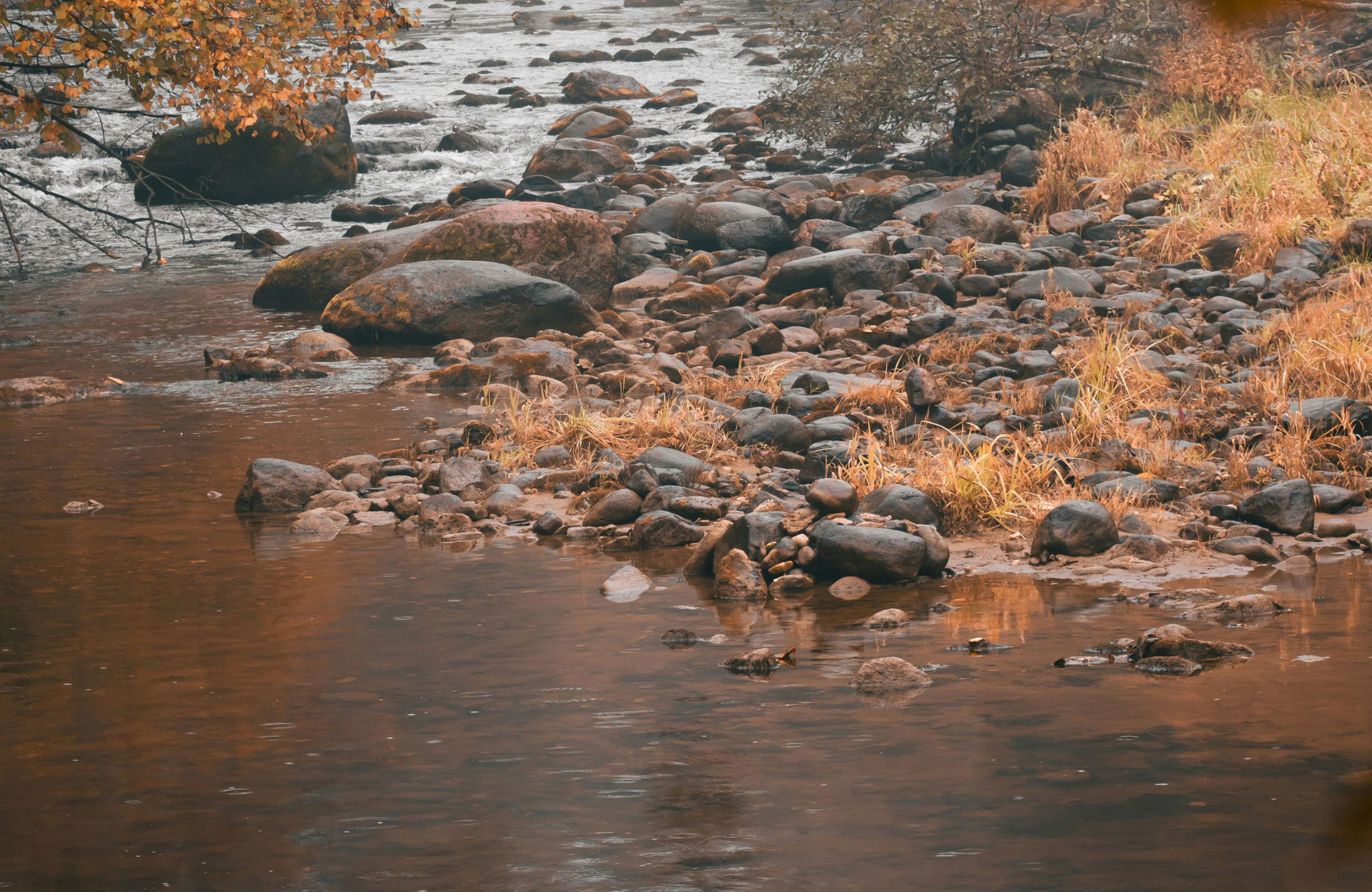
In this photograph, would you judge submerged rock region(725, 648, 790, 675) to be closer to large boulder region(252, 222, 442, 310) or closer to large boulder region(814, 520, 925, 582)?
large boulder region(814, 520, 925, 582)

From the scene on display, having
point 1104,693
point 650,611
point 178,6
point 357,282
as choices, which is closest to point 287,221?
point 357,282

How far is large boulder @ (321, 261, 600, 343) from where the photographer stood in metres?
11.5

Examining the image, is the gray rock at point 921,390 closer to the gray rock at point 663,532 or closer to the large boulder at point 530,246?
the gray rock at point 663,532

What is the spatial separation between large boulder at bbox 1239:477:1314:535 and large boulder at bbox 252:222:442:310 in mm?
9550

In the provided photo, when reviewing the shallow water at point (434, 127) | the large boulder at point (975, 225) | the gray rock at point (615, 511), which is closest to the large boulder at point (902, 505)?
the gray rock at point (615, 511)

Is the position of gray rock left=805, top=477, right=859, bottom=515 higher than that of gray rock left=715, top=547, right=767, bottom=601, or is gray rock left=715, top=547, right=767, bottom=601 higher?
gray rock left=805, top=477, right=859, bottom=515

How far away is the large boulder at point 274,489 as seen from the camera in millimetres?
6789

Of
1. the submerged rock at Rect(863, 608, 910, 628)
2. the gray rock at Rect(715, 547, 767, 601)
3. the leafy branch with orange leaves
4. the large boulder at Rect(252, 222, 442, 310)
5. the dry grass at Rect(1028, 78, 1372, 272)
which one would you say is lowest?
the large boulder at Rect(252, 222, 442, 310)

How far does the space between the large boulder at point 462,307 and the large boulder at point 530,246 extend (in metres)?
0.89

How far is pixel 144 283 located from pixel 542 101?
40.4 ft

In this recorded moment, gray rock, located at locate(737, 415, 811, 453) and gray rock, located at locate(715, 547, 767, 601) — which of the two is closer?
gray rock, located at locate(715, 547, 767, 601)

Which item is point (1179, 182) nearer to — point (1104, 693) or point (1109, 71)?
point (1109, 71)

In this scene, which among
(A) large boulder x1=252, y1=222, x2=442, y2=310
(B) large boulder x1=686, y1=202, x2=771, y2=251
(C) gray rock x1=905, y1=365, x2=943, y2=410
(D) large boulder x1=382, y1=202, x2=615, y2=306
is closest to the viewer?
(C) gray rock x1=905, y1=365, x2=943, y2=410

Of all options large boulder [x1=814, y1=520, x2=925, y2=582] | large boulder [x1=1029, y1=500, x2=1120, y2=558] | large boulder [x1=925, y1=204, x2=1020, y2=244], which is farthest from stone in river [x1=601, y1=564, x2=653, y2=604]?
large boulder [x1=925, y1=204, x2=1020, y2=244]
